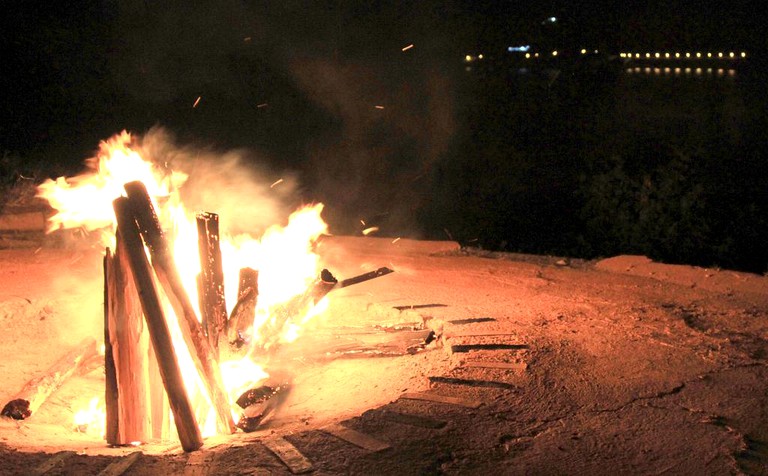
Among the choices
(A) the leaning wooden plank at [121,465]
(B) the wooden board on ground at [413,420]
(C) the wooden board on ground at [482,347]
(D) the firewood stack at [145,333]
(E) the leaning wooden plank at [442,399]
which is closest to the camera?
(A) the leaning wooden plank at [121,465]

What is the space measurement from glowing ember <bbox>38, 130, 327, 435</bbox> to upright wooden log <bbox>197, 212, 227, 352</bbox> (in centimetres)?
23

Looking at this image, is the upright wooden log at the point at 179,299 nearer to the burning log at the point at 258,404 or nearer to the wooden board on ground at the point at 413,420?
the burning log at the point at 258,404

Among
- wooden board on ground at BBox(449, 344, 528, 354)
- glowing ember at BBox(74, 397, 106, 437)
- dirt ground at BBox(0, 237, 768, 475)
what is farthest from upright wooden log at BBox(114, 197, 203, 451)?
wooden board on ground at BBox(449, 344, 528, 354)

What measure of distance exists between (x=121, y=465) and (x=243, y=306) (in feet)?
5.22

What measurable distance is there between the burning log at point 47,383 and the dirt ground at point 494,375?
0.11 metres

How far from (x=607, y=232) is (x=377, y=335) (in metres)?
5.21

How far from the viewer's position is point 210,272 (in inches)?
167

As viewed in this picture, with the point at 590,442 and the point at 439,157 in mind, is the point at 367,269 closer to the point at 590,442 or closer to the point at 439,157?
the point at 590,442

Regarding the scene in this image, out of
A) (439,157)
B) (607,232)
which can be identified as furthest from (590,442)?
(439,157)

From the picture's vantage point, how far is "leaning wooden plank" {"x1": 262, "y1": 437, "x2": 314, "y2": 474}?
2.96m

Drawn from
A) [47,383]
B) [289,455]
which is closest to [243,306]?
[47,383]

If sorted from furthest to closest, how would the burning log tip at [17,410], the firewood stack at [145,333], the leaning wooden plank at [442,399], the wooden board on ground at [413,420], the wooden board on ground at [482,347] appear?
the wooden board on ground at [482,347]
the burning log tip at [17,410]
the firewood stack at [145,333]
the leaning wooden plank at [442,399]
the wooden board on ground at [413,420]

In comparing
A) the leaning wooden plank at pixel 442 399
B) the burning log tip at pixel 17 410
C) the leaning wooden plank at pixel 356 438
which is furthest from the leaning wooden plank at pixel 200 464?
the burning log tip at pixel 17 410

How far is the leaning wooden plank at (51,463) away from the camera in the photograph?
117 inches
